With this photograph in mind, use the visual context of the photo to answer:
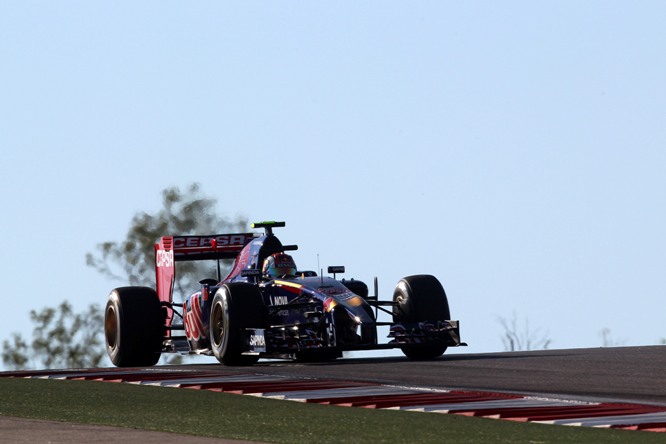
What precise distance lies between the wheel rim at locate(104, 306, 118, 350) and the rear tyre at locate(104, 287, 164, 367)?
0.35ft

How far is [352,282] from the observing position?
73.7 ft

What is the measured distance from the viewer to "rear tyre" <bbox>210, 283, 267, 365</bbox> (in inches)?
795

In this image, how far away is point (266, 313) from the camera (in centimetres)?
2055

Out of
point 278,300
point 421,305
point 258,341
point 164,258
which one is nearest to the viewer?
point 258,341

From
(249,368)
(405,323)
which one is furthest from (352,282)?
(249,368)

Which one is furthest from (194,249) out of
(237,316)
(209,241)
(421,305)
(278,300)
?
(421,305)

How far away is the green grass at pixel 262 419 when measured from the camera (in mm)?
10867

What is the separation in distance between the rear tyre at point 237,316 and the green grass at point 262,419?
14.3ft

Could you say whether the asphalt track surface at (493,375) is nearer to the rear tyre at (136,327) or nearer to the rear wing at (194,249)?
the rear tyre at (136,327)

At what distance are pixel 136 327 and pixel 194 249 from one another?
89.2 inches

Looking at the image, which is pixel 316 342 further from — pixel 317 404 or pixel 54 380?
pixel 317 404

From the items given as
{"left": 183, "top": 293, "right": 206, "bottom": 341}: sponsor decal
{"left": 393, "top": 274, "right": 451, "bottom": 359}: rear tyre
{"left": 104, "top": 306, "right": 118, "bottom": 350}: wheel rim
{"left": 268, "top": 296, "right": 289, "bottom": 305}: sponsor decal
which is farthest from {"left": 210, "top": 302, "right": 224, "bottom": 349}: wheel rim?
{"left": 393, "top": 274, "right": 451, "bottom": 359}: rear tyre

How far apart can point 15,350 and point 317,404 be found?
134 ft

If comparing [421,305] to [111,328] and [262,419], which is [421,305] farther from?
[262,419]
